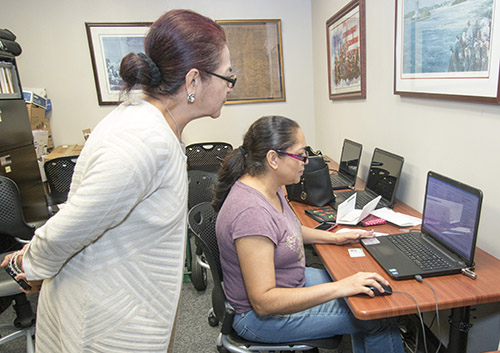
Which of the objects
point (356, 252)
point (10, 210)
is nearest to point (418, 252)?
point (356, 252)

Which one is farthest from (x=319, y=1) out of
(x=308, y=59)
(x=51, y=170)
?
(x=51, y=170)

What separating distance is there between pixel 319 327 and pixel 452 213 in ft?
2.06

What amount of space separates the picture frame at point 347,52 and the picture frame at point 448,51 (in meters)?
0.45

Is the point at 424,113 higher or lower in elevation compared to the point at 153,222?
higher

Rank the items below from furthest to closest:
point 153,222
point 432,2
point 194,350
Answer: point 194,350 < point 432,2 < point 153,222

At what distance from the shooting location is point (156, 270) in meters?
0.79

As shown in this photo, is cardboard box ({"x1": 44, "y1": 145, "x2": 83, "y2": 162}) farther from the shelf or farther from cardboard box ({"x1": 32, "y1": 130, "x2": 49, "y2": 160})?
the shelf

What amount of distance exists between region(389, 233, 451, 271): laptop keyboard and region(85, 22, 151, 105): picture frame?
2.85 meters

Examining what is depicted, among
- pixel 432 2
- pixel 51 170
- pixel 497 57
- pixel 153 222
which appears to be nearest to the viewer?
pixel 153 222

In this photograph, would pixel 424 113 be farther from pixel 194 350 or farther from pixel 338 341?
pixel 194 350

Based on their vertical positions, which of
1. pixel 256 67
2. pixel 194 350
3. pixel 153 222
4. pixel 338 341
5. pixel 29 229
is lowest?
pixel 194 350

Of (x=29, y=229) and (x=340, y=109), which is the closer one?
(x=29, y=229)

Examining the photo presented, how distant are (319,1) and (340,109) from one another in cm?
110

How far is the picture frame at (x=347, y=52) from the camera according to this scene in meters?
2.19
